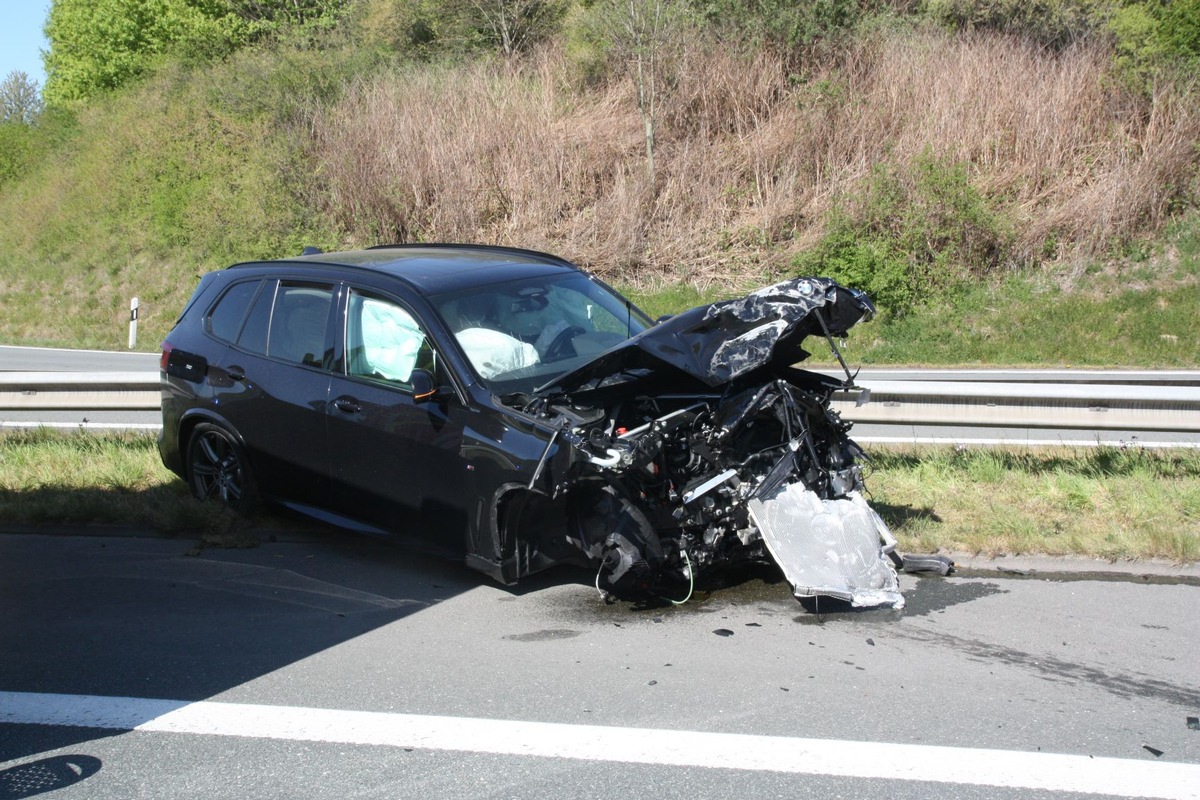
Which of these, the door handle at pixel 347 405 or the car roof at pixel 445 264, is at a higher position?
the car roof at pixel 445 264

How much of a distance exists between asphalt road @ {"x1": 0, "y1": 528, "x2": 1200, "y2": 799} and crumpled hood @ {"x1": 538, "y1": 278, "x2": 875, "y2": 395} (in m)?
1.22

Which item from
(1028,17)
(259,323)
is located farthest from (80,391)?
(1028,17)

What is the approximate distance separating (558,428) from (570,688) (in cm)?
133

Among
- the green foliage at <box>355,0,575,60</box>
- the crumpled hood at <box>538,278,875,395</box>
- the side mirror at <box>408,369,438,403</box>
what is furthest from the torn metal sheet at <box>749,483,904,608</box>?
the green foliage at <box>355,0,575,60</box>

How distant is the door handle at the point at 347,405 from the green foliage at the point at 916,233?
47.0ft

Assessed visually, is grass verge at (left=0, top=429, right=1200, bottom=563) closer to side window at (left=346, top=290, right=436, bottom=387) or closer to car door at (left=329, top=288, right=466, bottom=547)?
car door at (left=329, top=288, right=466, bottom=547)

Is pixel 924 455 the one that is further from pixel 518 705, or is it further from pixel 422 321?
pixel 518 705

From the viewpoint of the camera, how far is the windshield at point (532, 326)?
604 cm

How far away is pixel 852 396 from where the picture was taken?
736 cm

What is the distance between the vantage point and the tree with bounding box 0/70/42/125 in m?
38.9

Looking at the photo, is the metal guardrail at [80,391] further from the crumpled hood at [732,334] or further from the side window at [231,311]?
the crumpled hood at [732,334]

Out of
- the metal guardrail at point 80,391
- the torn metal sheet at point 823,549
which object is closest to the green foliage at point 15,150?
the metal guardrail at point 80,391

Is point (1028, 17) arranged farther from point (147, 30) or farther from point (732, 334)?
point (147, 30)

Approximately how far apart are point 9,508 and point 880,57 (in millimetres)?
21039
